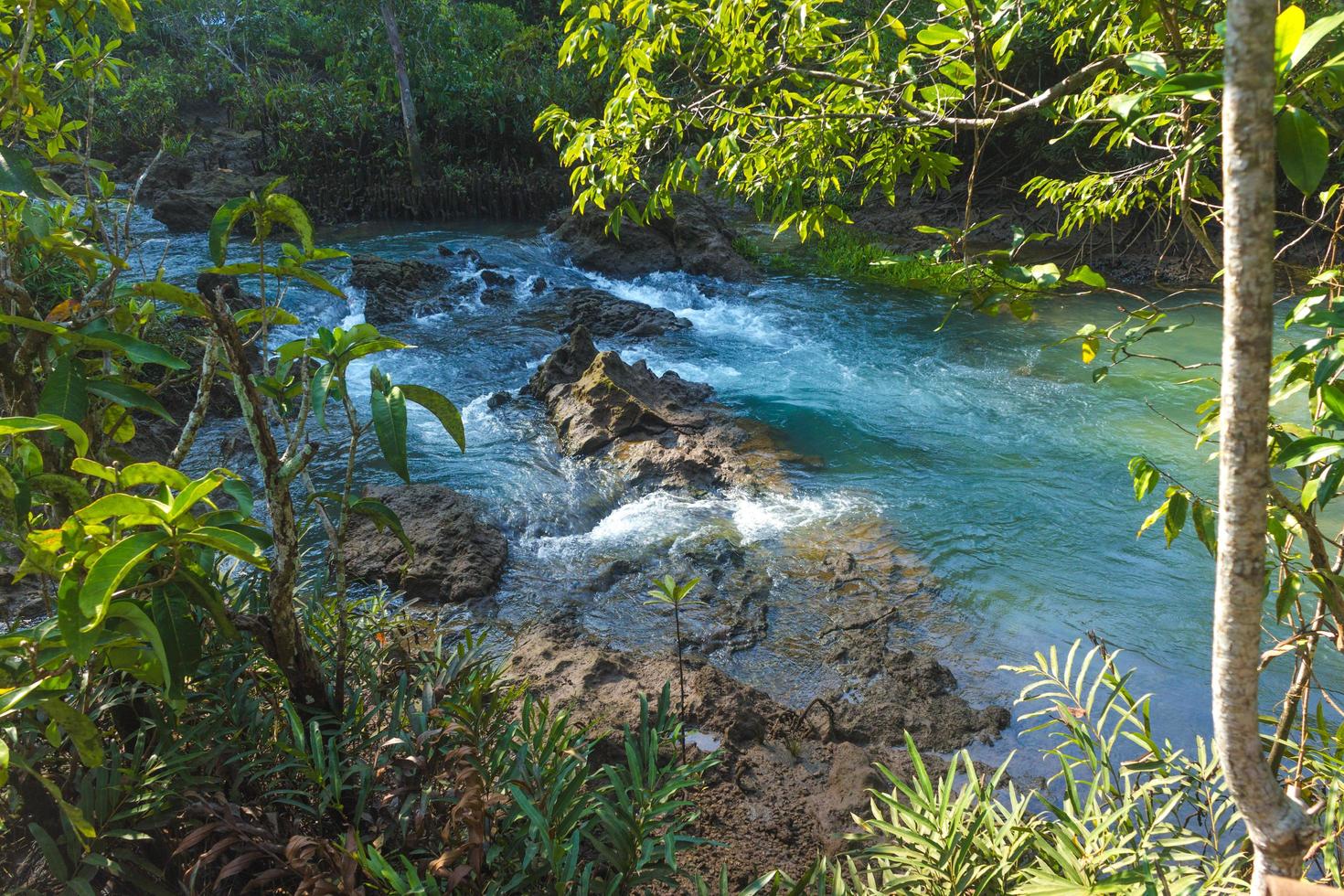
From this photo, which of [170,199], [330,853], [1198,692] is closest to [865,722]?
[1198,692]

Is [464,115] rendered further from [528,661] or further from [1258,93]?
[1258,93]

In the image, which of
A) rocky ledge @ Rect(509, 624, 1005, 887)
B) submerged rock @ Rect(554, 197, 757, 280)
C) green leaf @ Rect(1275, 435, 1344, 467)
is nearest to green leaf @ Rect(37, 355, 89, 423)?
rocky ledge @ Rect(509, 624, 1005, 887)

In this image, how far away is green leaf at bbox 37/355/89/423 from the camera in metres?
1.75

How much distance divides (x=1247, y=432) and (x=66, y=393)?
7.09ft

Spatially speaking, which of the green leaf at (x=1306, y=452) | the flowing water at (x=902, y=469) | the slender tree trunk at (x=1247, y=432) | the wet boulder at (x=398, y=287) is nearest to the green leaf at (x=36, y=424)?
the flowing water at (x=902, y=469)

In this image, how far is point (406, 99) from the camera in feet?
50.8

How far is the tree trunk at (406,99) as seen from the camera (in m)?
15.0

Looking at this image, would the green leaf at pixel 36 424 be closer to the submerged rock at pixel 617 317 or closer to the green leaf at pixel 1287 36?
the green leaf at pixel 1287 36

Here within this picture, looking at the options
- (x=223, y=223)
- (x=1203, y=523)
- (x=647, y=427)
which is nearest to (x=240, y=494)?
(x=223, y=223)

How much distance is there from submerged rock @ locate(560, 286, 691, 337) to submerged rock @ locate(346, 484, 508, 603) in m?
4.74

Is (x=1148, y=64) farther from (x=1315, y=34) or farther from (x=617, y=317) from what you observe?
(x=617, y=317)

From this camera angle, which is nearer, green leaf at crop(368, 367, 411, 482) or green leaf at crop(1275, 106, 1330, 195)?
green leaf at crop(1275, 106, 1330, 195)

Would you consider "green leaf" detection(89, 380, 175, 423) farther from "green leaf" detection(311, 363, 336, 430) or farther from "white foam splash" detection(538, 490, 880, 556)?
"white foam splash" detection(538, 490, 880, 556)

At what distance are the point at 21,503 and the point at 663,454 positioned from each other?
487 centimetres
